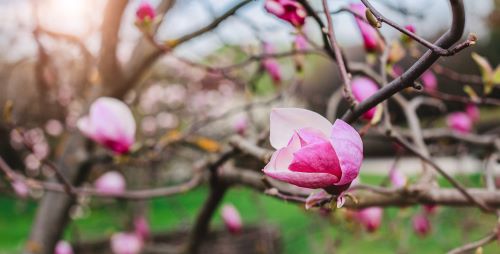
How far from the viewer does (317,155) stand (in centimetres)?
33

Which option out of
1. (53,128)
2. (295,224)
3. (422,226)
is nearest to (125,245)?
(422,226)

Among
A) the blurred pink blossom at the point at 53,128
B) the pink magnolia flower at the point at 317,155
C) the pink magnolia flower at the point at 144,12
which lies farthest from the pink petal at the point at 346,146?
the blurred pink blossom at the point at 53,128

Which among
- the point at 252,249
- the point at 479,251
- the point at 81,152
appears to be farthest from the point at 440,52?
the point at 252,249

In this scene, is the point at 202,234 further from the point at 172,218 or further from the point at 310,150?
the point at 172,218

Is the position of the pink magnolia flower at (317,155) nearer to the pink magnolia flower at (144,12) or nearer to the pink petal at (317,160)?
the pink petal at (317,160)

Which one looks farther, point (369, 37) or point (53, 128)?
point (53, 128)

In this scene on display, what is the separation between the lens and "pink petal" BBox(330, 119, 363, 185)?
32cm

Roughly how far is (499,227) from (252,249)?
1.50 metres

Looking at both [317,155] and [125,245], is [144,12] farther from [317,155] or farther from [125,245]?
[125,245]

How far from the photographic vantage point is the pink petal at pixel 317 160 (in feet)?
1.08

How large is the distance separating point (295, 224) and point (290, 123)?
2.95 m

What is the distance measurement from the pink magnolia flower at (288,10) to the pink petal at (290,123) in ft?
0.68

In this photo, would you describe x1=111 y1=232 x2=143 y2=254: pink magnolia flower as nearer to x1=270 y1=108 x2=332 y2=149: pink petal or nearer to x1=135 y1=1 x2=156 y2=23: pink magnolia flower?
x1=135 y1=1 x2=156 y2=23: pink magnolia flower

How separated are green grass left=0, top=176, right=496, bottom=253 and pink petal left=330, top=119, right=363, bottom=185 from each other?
1.21 m
